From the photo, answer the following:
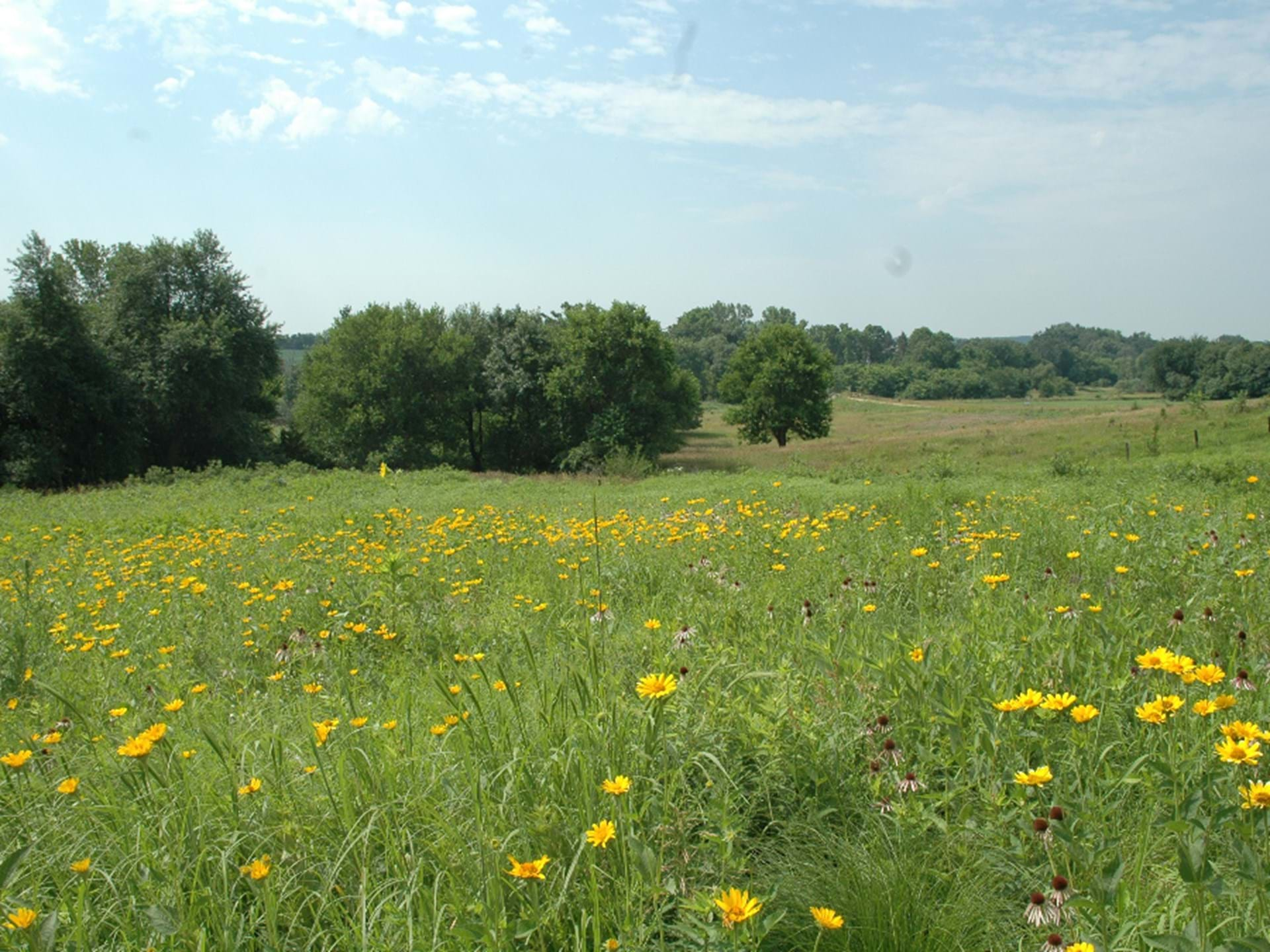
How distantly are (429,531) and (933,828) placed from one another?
6.35 metres

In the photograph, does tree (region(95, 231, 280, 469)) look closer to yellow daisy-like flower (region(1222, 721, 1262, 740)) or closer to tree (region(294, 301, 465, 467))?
tree (region(294, 301, 465, 467))

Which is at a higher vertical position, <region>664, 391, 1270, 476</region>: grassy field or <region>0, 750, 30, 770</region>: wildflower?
<region>0, 750, 30, 770</region>: wildflower

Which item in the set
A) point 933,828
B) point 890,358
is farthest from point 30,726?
point 890,358

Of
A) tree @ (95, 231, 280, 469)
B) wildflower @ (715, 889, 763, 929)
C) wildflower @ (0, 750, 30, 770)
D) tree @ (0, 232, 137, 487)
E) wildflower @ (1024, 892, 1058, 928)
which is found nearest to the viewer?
wildflower @ (715, 889, 763, 929)

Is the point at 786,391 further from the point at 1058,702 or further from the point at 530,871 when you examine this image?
the point at 530,871

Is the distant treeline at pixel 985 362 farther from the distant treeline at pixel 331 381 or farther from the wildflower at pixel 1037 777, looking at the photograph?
the wildflower at pixel 1037 777

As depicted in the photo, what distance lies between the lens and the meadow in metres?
1.86

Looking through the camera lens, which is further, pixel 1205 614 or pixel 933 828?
pixel 1205 614

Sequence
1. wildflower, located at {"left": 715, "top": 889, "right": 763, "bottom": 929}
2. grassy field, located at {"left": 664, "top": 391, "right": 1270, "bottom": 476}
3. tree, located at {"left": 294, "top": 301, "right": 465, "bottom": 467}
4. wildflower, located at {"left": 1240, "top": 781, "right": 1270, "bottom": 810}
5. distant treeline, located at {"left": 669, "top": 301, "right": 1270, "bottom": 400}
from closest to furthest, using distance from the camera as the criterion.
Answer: wildflower, located at {"left": 715, "top": 889, "right": 763, "bottom": 929} < wildflower, located at {"left": 1240, "top": 781, "right": 1270, "bottom": 810} < grassy field, located at {"left": 664, "top": 391, "right": 1270, "bottom": 476} < tree, located at {"left": 294, "top": 301, "right": 465, "bottom": 467} < distant treeline, located at {"left": 669, "top": 301, "right": 1270, "bottom": 400}

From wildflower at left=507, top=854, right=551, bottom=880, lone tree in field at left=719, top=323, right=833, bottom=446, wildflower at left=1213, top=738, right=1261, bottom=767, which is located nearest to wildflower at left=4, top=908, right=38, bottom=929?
wildflower at left=507, top=854, right=551, bottom=880

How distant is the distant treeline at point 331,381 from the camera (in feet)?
99.8

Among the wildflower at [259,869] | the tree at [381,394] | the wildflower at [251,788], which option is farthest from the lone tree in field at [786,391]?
the wildflower at [259,869]

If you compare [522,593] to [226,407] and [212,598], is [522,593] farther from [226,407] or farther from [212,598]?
[226,407]

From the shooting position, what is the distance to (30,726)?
3.29 meters
